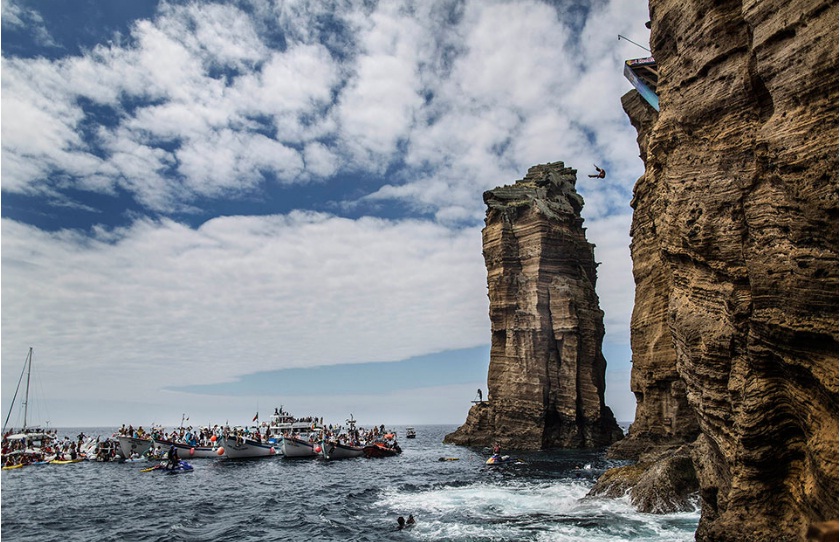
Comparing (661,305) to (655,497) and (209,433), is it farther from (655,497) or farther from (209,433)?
(209,433)

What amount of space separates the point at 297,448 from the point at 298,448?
116mm

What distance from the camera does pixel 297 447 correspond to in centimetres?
5619

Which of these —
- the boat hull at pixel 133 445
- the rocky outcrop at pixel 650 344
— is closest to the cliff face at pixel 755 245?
the rocky outcrop at pixel 650 344

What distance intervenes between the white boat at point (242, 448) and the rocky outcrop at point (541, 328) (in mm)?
26938

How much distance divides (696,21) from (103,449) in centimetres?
6561

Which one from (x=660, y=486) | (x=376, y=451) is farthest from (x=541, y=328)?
(x=660, y=486)

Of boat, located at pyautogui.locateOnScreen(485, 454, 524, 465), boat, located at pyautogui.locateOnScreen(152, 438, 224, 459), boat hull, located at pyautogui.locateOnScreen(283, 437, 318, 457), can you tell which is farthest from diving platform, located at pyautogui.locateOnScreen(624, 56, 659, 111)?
boat, located at pyautogui.locateOnScreen(152, 438, 224, 459)

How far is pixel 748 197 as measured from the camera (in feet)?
33.8

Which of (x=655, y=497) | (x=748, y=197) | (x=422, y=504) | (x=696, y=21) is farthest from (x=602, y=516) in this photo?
(x=696, y=21)

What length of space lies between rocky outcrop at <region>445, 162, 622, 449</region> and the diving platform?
38930 millimetres

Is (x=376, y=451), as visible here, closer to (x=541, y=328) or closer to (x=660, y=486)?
(x=541, y=328)

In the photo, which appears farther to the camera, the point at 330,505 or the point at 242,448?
the point at 242,448

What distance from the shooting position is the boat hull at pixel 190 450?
5312 centimetres

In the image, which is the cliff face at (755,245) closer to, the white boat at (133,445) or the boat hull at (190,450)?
the boat hull at (190,450)
